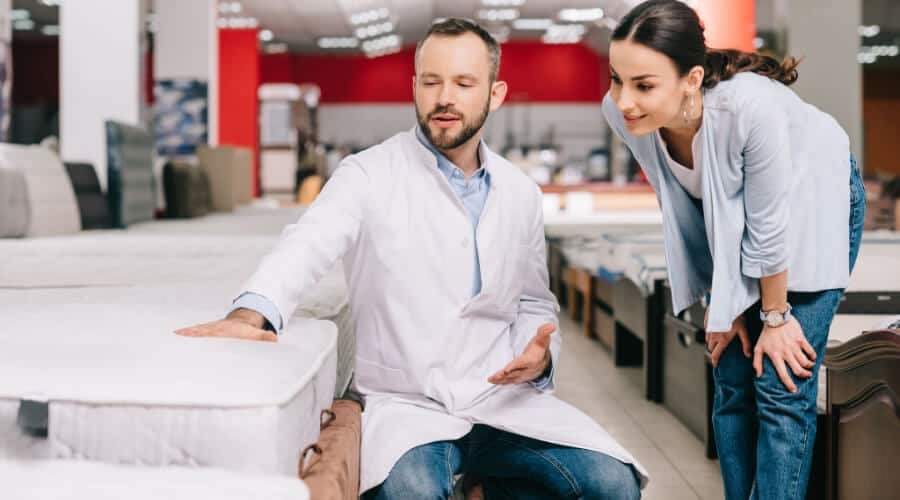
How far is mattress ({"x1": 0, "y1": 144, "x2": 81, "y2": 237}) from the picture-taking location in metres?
4.39

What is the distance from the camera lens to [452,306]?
5.17ft

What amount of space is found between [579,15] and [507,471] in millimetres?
14670

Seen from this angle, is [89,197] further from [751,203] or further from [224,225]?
[751,203]

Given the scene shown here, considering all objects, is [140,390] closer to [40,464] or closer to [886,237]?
[40,464]

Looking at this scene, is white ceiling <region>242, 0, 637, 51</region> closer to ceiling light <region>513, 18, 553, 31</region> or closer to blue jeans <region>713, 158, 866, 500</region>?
ceiling light <region>513, 18, 553, 31</region>

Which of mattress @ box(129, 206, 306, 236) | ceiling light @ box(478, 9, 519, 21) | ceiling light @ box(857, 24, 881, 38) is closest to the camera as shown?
mattress @ box(129, 206, 306, 236)

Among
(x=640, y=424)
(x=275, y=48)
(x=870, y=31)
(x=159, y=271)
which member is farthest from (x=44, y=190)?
(x=870, y=31)

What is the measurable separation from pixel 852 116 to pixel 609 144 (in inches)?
459

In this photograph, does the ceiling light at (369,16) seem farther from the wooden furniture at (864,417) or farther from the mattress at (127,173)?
the wooden furniture at (864,417)

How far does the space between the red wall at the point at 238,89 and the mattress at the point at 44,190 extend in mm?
8430

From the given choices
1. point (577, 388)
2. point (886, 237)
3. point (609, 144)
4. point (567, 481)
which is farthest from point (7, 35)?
point (609, 144)

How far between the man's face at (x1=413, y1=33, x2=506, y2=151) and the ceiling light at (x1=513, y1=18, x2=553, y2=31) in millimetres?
14855

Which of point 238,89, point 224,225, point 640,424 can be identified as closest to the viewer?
point 640,424

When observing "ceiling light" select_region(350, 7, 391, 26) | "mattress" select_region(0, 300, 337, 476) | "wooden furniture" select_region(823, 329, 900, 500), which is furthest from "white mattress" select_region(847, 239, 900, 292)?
"ceiling light" select_region(350, 7, 391, 26)
